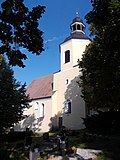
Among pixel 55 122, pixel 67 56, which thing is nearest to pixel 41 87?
pixel 55 122

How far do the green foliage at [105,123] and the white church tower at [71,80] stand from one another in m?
10.0

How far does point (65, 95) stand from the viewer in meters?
39.1

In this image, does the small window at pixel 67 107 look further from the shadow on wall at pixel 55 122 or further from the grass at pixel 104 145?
the grass at pixel 104 145

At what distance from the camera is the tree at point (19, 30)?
7578mm

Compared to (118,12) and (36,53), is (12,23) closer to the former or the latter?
(36,53)

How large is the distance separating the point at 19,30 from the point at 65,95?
31427 mm

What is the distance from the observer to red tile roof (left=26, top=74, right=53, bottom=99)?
42156 mm

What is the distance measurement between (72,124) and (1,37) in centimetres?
3036

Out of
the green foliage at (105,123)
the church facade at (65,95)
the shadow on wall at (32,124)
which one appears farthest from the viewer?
→ the shadow on wall at (32,124)

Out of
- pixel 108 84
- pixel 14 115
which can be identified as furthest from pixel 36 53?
pixel 14 115

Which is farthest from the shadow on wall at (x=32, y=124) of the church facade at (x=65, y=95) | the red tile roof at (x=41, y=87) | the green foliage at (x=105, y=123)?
the green foliage at (x=105, y=123)

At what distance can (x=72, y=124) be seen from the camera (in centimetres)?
3725

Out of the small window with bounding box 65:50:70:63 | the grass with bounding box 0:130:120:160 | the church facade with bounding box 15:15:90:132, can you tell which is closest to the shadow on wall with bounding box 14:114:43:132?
the church facade with bounding box 15:15:90:132

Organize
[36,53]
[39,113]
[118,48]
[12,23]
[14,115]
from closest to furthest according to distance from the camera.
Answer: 1. [12,23]
2. [36,53]
3. [118,48]
4. [14,115]
5. [39,113]
